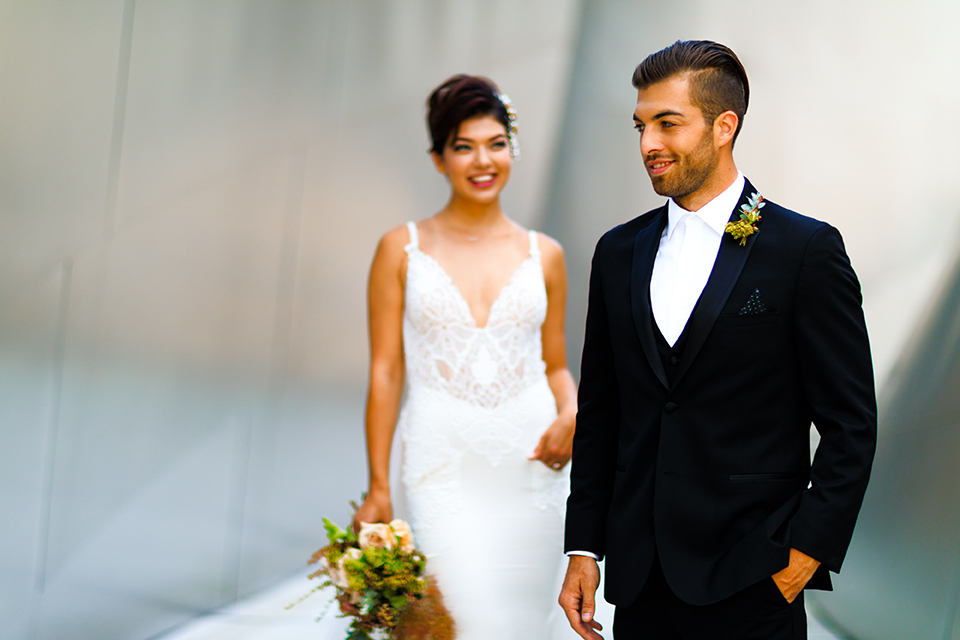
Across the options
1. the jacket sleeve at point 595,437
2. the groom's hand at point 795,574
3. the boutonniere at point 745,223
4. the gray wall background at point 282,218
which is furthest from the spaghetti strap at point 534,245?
the groom's hand at point 795,574

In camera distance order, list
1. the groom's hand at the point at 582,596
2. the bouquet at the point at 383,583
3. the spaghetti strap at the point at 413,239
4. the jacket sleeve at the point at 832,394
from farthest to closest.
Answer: the spaghetti strap at the point at 413,239 → the bouquet at the point at 383,583 → the groom's hand at the point at 582,596 → the jacket sleeve at the point at 832,394

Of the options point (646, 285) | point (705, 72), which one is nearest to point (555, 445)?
point (646, 285)

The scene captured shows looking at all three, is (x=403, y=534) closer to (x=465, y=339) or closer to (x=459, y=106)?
(x=465, y=339)

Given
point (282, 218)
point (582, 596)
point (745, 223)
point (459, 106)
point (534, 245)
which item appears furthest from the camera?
point (282, 218)

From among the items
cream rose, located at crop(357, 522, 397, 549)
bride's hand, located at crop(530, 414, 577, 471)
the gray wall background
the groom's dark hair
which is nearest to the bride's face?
bride's hand, located at crop(530, 414, 577, 471)

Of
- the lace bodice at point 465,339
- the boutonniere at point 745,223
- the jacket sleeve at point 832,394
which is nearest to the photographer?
the jacket sleeve at point 832,394

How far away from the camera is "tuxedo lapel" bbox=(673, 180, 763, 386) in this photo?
1.70 meters

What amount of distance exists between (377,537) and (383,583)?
0.50 feet

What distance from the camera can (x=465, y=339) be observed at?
129 inches

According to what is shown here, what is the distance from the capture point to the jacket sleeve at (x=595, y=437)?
1919 mm

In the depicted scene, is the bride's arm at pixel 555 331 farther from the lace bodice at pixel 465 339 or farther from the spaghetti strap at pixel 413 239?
the spaghetti strap at pixel 413 239

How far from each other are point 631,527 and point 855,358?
0.56m

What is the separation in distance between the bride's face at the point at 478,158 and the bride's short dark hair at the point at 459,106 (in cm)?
2

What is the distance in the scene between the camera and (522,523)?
10.6 ft
